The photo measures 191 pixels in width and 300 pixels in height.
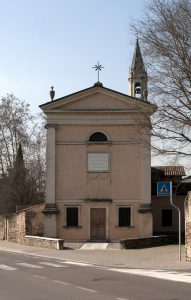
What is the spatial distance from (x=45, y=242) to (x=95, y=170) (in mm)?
7267

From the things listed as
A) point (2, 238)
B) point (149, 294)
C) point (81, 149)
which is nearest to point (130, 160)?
point (81, 149)

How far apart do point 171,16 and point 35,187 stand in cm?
3471

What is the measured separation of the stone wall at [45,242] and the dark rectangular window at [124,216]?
649cm

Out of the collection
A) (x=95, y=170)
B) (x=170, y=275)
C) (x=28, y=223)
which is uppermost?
(x=95, y=170)

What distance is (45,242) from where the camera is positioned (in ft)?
119

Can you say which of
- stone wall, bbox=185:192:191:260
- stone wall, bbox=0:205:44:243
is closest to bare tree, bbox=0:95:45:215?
stone wall, bbox=0:205:44:243

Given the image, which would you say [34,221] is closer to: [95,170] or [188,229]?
[95,170]

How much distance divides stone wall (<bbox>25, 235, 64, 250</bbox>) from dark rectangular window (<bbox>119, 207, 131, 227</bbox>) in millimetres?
6489

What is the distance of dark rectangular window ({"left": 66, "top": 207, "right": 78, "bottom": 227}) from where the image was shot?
132 ft

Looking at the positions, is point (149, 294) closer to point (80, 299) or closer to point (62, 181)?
point (80, 299)

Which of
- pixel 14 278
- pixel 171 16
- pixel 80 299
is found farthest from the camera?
pixel 171 16

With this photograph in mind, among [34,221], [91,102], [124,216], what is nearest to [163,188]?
[124,216]

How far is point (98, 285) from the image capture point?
47.7 feet

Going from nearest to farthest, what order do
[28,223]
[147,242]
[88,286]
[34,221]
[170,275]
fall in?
[88,286]
[170,275]
[147,242]
[28,223]
[34,221]
